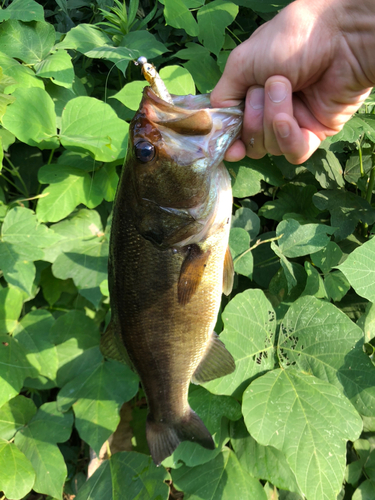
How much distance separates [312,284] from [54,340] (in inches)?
57.8

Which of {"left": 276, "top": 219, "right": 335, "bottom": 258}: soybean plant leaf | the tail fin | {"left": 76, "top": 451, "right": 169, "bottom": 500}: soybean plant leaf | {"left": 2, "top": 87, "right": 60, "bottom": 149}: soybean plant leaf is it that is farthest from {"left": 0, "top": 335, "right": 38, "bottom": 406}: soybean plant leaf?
{"left": 276, "top": 219, "right": 335, "bottom": 258}: soybean plant leaf

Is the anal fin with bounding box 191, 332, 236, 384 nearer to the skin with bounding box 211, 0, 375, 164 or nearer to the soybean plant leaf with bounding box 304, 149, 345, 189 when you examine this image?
the skin with bounding box 211, 0, 375, 164

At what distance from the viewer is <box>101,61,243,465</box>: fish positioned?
1.15m

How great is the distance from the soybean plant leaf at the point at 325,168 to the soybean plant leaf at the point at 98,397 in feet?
5.22

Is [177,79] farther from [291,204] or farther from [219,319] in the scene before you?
[219,319]

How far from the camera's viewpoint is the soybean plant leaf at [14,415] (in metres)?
2.02

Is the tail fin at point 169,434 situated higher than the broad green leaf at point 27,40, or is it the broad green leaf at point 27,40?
the broad green leaf at point 27,40

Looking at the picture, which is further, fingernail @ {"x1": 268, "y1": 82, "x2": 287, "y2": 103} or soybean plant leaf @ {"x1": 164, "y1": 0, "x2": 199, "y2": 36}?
soybean plant leaf @ {"x1": 164, "y1": 0, "x2": 199, "y2": 36}

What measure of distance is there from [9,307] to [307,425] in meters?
1.63

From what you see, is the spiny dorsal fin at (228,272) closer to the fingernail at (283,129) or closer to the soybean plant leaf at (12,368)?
the fingernail at (283,129)

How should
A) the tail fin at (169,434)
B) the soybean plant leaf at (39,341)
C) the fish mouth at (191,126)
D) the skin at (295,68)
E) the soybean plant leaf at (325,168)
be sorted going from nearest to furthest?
the fish mouth at (191,126), the skin at (295,68), the tail fin at (169,434), the soybean plant leaf at (39,341), the soybean plant leaf at (325,168)

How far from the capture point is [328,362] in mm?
1685

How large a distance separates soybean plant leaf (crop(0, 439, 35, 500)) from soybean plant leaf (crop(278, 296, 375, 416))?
146cm

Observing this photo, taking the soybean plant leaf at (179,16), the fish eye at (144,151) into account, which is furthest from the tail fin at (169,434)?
the soybean plant leaf at (179,16)
